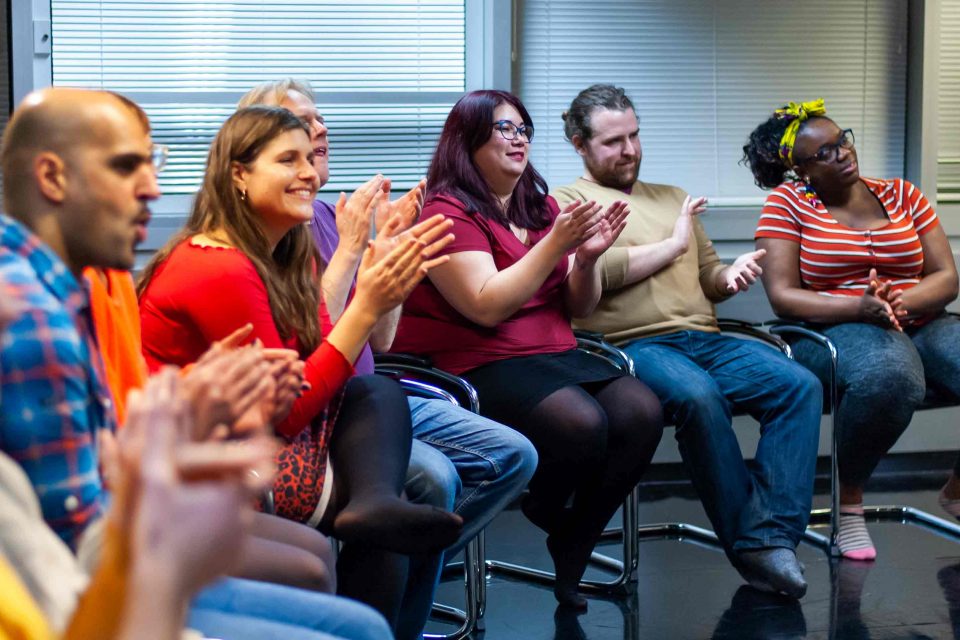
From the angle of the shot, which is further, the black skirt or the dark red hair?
the dark red hair

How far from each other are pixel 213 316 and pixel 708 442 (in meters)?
1.51

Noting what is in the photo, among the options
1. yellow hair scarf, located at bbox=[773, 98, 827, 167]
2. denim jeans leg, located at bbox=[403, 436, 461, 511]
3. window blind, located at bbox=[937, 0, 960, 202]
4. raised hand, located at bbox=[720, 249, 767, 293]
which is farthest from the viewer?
window blind, located at bbox=[937, 0, 960, 202]

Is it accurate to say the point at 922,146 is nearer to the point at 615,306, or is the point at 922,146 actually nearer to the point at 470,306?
the point at 615,306

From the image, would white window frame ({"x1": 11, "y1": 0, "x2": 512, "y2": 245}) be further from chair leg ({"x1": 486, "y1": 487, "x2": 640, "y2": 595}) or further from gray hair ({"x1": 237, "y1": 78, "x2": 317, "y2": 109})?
chair leg ({"x1": 486, "y1": 487, "x2": 640, "y2": 595})

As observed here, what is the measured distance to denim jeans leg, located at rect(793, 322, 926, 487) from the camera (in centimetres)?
342

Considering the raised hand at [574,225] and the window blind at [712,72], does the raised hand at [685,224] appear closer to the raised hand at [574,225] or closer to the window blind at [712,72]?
the raised hand at [574,225]

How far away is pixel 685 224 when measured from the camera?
351cm

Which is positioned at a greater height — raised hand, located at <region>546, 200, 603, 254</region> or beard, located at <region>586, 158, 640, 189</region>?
beard, located at <region>586, 158, 640, 189</region>

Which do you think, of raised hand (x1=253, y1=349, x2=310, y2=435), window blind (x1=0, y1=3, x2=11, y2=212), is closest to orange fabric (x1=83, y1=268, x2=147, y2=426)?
raised hand (x1=253, y1=349, x2=310, y2=435)

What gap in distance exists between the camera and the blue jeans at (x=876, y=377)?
11.2ft

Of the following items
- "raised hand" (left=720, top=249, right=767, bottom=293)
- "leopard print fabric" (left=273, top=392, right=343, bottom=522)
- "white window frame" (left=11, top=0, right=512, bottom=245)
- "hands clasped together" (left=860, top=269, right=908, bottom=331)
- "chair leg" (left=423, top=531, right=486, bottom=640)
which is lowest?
"chair leg" (left=423, top=531, right=486, bottom=640)

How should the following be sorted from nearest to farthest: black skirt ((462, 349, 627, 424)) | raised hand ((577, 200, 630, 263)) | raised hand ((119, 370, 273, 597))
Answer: raised hand ((119, 370, 273, 597)) → black skirt ((462, 349, 627, 424)) → raised hand ((577, 200, 630, 263))

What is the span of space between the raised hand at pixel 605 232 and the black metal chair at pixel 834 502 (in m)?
0.78

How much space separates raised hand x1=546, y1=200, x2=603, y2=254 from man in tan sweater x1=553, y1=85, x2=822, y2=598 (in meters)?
0.52
